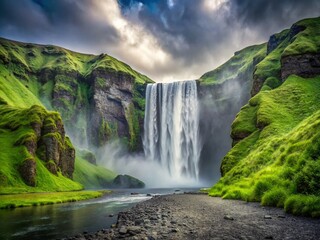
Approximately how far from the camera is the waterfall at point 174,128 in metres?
121

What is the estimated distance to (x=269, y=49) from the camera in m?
132

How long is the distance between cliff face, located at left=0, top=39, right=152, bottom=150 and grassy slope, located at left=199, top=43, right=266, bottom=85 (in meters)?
51.1

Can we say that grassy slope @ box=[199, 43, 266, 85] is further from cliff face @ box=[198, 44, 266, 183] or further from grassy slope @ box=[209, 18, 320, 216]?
grassy slope @ box=[209, 18, 320, 216]

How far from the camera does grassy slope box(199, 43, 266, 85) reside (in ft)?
503

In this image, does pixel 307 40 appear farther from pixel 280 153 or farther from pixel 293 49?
pixel 280 153

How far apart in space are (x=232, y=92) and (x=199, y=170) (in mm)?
44361

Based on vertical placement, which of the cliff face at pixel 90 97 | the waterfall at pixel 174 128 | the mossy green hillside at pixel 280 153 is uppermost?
the cliff face at pixel 90 97

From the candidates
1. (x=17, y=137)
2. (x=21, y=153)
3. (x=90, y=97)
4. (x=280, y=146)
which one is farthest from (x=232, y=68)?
(x=280, y=146)

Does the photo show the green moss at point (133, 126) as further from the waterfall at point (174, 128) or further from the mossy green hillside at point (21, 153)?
the mossy green hillside at point (21, 153)

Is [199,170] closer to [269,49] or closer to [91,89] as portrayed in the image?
[269,49]

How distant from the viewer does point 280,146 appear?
33.4m

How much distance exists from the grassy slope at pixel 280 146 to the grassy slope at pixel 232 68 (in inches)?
1620

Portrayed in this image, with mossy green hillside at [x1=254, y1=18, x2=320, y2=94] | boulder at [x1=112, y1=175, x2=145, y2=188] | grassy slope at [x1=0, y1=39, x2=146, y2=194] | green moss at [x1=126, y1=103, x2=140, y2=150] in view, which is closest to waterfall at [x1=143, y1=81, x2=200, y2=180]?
boulder at [x1=112, y1=175, x2=145, y2=188]

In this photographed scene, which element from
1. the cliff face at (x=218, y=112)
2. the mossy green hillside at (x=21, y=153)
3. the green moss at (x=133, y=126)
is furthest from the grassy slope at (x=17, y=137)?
the cliff face at (x=218, y=112)
